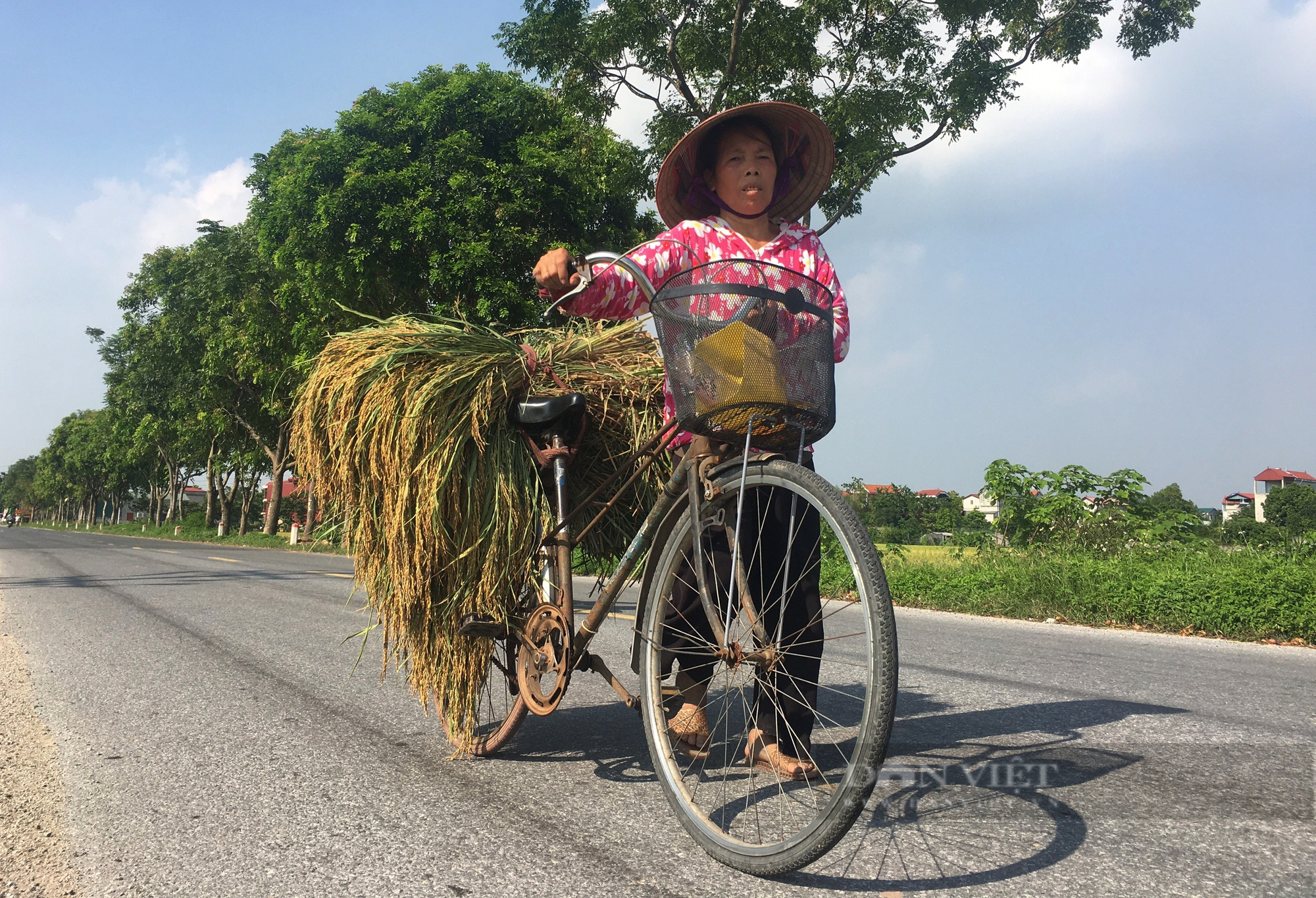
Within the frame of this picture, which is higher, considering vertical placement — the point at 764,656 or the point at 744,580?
the point at 744,580

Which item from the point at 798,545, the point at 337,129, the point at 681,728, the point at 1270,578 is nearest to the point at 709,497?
the point at 798,545

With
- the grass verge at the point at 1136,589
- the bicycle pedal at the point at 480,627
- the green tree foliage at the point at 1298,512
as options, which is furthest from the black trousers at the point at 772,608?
the green tree foliage at the point at 1298,512

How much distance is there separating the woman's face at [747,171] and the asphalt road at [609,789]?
174 cm

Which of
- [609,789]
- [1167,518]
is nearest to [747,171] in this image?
[609,789]

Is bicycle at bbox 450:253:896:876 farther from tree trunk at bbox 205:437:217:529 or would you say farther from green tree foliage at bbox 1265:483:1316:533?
tree trunk at bbox 205:437:217:529

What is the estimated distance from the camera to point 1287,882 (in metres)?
1.81

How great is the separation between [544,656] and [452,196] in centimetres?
1546

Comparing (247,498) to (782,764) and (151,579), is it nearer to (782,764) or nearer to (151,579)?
(151,579)

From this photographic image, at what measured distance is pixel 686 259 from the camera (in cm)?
267

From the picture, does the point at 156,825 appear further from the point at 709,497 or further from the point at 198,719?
the point at 709,497

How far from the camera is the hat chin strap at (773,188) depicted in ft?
9.09

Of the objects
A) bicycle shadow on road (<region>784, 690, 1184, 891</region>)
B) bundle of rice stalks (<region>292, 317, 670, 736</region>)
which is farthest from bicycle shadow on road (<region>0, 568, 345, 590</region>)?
bicycle shadow on road (<region>784, 690, 1184, 891</region>)

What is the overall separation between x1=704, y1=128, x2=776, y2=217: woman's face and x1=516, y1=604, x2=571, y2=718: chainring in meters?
1.34

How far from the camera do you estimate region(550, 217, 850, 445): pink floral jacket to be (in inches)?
97.2
